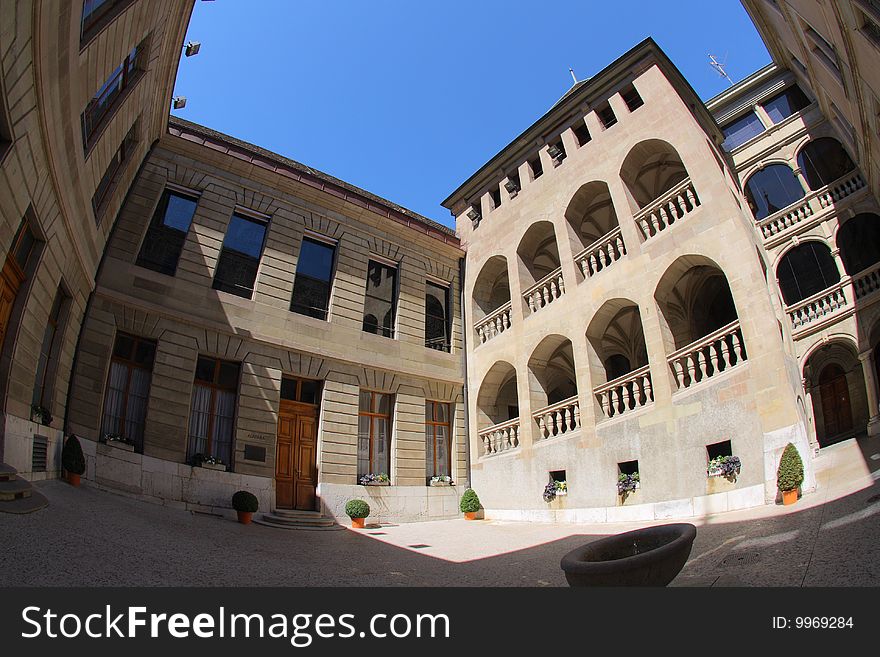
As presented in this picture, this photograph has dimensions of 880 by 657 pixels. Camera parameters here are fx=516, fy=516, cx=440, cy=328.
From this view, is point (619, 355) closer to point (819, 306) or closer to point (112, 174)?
point (819, 306)

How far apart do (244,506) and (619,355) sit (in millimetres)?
12996

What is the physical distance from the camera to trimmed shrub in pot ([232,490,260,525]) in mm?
11664

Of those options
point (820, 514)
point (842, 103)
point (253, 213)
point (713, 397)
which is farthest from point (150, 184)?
point (842, 103)

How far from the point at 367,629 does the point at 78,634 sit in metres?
1.88

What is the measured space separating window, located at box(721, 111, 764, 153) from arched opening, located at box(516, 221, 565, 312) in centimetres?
1083

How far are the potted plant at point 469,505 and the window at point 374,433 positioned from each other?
93.3 inches

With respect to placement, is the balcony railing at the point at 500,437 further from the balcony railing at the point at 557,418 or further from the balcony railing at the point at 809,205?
the balcony railing at the point at 809,205

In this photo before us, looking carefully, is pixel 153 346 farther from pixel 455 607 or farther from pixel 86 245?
pixel 455 607

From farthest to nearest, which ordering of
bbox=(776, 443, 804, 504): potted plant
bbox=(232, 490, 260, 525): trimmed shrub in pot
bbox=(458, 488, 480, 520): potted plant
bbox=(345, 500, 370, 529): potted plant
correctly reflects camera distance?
bbox=(458, 488, 480, 520): potted plant < bbox=(345, 500, 370, 529): potted plant < bbox=(232, 490, 260, 525): trimmed shrub in pot < bbox=(776, 443, 804, 504): potted plant

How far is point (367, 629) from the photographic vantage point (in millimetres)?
3596

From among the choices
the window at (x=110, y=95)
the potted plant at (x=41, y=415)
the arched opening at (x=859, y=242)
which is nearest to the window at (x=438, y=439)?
the potted plant at (x=41, y=415)

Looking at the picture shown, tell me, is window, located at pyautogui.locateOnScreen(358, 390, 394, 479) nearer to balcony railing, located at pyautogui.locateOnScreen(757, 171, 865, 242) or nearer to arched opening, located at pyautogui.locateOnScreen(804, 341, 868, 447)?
arched opening, located at pyautogui.locateOnScreen(804, 341, 868, 447)

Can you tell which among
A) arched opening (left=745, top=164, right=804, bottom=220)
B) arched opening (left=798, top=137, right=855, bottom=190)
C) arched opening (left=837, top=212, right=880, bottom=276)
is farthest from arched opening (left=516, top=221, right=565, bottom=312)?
arched opening (left=798, top=137, right=855, bottom=190)

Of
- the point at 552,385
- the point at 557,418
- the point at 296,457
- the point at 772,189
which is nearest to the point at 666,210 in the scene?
the point at 557,418
